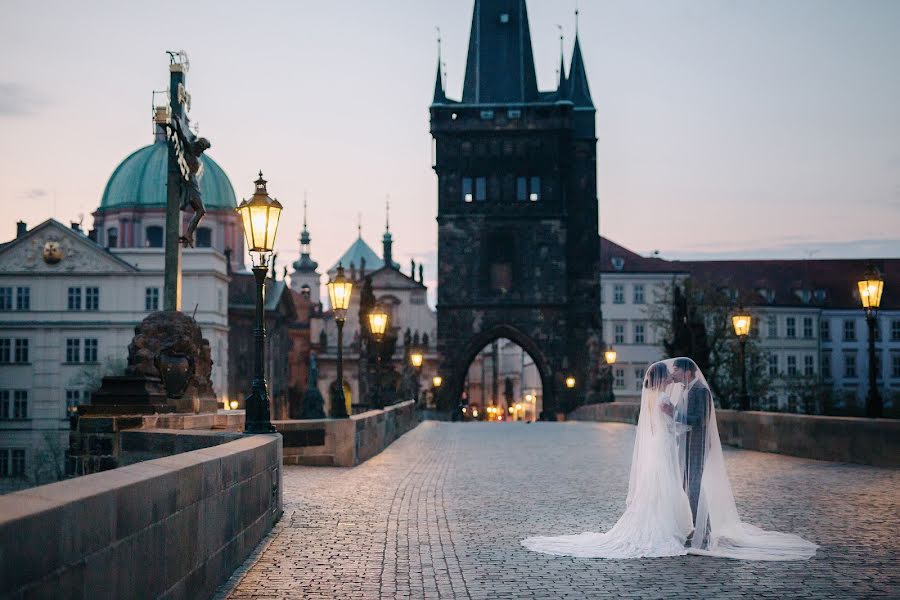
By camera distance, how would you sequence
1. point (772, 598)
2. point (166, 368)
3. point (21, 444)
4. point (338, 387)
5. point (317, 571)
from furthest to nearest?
point (21, 444)
point (338, 387)
point (166, 368)
point (317, 571)
point (772, 598)

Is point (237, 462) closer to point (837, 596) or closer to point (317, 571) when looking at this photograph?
point (317, 571)

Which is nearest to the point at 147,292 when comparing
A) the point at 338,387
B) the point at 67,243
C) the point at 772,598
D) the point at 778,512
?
the point at 67,243

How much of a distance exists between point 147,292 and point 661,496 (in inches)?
2634

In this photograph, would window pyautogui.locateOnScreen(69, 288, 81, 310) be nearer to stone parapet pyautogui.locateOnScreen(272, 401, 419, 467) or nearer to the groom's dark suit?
stone parapet pyautogui.locateOnScreen(272, 401, 419, 467)

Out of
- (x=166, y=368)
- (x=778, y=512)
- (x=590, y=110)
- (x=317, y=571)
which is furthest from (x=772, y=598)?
(x=590, y=110)

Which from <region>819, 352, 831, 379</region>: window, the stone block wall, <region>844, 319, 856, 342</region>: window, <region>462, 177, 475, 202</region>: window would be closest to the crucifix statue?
the stone block wall

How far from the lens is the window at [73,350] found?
243 ft

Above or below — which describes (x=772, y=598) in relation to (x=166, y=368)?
below

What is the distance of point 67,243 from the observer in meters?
74.8

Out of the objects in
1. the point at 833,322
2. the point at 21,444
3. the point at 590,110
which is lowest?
the point at 21,444

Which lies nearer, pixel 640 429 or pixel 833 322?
pixel 640 429

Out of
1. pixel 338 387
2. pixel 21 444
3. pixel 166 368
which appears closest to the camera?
pixel 166 368

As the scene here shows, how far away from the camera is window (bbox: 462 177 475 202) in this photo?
75.6 m

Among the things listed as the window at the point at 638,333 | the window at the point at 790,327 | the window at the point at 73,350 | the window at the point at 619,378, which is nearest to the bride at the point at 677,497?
the window at the point at 73,350
